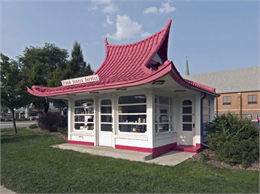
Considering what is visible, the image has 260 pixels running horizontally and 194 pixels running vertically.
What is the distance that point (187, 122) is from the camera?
882cm

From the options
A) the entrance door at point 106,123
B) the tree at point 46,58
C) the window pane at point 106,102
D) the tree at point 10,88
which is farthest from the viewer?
the tree at point 46,58

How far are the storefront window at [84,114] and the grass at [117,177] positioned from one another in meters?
2.68

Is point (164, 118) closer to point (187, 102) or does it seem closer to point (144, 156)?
point (187, 102)

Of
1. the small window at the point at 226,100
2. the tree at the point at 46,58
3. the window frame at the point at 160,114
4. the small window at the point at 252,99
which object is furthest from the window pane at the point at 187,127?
the small window at the point at 226,100

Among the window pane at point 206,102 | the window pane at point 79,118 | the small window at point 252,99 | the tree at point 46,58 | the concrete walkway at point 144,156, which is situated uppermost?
the tree at point 46,58

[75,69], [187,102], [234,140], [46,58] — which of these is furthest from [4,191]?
[46,58]

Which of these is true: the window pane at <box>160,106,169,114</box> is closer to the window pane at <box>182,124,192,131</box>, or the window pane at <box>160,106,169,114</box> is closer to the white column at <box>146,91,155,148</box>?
the white column at <box>146,91,155,148</box>

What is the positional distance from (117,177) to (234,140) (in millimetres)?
3950

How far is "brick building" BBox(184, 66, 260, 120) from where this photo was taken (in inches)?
1483

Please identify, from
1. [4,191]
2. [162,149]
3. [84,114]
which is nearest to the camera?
[4,191]

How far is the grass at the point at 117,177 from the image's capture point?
14.6ft

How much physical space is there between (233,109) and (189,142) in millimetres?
34969

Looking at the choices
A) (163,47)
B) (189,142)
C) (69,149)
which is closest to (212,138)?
(189,142)

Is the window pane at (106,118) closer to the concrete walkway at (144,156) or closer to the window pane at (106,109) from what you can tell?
the window pane at (106,109)
